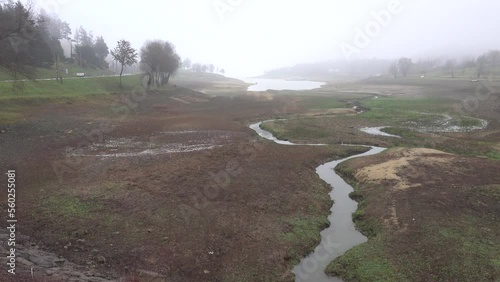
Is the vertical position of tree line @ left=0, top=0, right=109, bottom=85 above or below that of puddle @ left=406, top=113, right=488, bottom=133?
above

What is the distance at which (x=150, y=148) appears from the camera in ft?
133

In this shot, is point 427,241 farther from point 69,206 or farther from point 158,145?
point 158,145

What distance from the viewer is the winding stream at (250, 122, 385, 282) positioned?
17984mm

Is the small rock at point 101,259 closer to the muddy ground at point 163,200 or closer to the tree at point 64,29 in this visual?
the muddy ground at point 163,200

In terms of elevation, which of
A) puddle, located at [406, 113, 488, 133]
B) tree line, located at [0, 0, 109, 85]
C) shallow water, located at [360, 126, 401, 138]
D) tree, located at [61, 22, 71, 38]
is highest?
tree, located at [61, 22, 71, 38]

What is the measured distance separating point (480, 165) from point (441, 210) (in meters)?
12.9

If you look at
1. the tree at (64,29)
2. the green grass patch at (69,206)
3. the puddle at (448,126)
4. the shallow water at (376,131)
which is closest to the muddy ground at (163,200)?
the green grass patch at (69,206)

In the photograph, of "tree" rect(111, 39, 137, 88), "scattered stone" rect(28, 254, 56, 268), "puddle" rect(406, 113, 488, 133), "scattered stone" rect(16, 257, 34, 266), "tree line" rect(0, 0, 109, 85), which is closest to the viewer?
"scattered stone" rect(16, 257, 34, 266)

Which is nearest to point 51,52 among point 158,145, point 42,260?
point 158,145

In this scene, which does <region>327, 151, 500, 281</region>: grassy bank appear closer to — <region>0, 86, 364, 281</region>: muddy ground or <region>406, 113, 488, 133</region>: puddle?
<region>0, 86, 364, 281</region>: muddy ground

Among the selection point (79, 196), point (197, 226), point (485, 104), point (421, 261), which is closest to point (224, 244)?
point (197, 226)

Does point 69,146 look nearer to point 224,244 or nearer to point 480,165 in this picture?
point 224,244

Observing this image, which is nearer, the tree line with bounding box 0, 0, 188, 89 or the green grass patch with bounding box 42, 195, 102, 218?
the green grass patch with bounding box 42, 195, 102, 218

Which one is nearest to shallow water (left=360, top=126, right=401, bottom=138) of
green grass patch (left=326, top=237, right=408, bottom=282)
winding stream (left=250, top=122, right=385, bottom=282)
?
winding stream (left=250, top=122, right=385, bottom=282)
